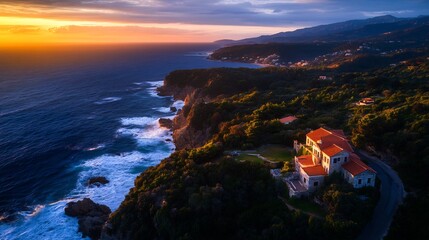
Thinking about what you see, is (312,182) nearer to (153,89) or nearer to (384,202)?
(384,202)

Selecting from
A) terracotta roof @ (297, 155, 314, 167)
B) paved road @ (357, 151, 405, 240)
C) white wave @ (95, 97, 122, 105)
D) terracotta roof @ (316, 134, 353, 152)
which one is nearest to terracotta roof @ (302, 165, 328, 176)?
terracotta roof @ (297, 155, 314, 167)

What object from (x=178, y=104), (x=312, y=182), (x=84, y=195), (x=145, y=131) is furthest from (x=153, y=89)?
(x=312, y=182)

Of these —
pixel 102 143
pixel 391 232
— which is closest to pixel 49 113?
pixel 102 143

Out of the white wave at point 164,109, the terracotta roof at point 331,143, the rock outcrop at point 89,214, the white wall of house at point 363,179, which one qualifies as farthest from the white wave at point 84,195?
the white wave at point 164,109

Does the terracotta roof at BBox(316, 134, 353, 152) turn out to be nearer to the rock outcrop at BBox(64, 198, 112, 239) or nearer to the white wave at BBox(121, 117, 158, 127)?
the rock outcrop at BBox(64, 198, 112, 239)

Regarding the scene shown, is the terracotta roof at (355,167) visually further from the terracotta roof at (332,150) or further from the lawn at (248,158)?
the lawn at (248,158)

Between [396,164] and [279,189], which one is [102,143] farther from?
[396,164]
